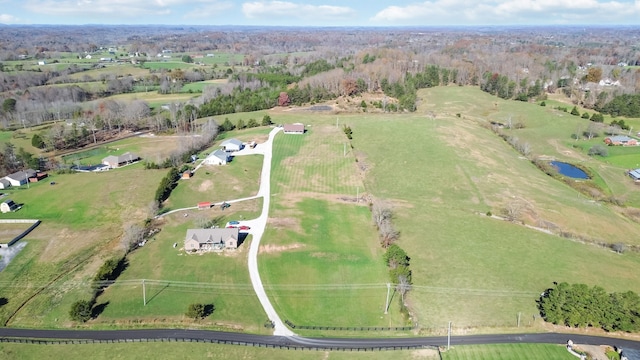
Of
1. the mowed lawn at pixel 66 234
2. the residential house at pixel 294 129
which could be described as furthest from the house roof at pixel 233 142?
the mowed lawn at pixel 66 234

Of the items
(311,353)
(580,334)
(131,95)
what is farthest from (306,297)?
(131,95)

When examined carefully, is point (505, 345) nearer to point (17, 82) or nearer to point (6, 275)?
point (6, 275)

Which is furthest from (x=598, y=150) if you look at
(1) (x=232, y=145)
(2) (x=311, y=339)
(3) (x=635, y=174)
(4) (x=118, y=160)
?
(4) (x=118, y=160)

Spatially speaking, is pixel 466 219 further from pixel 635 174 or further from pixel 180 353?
pixel 180 353

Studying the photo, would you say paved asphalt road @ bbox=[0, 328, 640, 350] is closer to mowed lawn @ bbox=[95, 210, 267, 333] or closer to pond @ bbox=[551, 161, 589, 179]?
mowed lawn @ bbox=[95, 210, 267, 333]

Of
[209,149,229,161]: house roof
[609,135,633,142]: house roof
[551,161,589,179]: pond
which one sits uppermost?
[209,149,229,161]: house roof

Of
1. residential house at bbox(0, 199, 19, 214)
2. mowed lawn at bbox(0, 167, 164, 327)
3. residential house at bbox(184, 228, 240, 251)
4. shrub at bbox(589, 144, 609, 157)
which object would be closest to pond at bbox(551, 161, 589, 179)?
shrub at bbox(589, 144, 609, 157)
